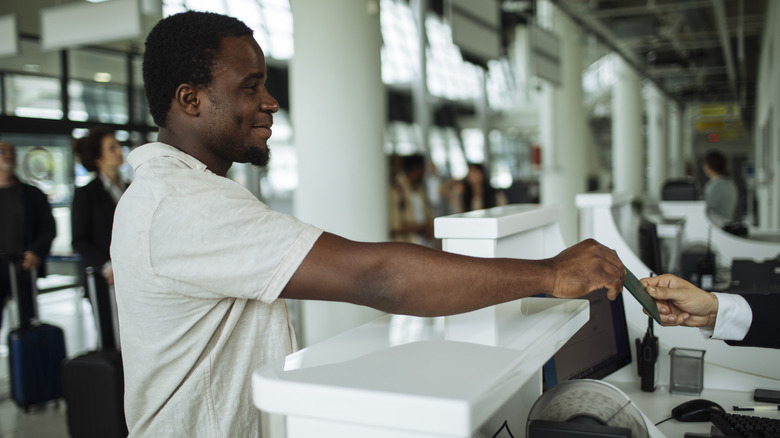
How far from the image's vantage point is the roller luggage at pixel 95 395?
10.2ft

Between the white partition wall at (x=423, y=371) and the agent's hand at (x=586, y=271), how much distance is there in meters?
0.12

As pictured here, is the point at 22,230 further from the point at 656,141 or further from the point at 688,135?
the point at 688,135

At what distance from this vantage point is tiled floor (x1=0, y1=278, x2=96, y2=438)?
Answer: 12.7 feet

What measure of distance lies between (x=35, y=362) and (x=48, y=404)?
1.25ft

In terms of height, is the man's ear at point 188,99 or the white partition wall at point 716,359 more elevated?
the man's ear at point 188,99

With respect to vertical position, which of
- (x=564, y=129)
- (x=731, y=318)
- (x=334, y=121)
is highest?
(x=564, y=129)

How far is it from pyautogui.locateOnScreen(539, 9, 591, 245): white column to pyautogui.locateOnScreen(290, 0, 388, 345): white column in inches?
262

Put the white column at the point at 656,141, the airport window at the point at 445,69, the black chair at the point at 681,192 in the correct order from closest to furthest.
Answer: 1. the black chair at the point at 681,192
2. the airport window at the point at 445,69
3. the white column at the point at 656,141

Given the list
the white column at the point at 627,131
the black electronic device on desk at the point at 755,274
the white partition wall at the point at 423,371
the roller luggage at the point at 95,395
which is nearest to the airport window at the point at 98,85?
the roller luggage at the point at 95,395

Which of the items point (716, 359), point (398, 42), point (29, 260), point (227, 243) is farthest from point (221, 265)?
point (398, 42)

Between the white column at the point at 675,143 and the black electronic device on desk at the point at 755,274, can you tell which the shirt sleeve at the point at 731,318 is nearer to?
the black electronic device on desk at the point at 755,274

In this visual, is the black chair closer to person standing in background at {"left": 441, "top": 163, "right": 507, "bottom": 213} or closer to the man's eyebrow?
person standing in background at {"left": 441, "top": 163, "right": 507, "bottom": 213}

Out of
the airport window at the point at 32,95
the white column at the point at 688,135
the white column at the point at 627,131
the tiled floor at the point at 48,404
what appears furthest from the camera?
the white column at the point at 688,135

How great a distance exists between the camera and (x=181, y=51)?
1.16 m
